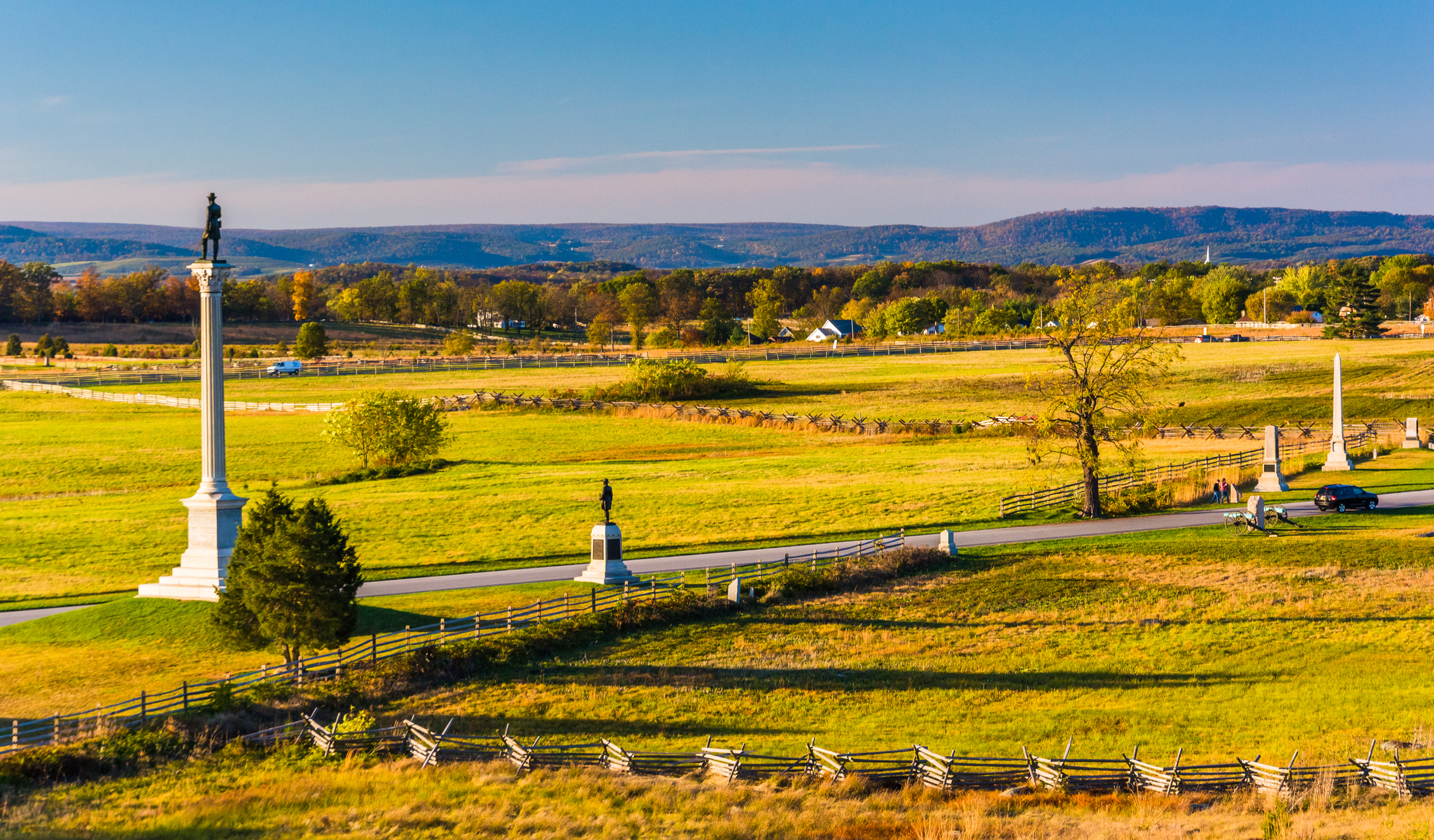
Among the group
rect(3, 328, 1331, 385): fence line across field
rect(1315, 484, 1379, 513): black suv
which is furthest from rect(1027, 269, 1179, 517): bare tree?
rect(3, 328, 1331, 385): fence line across field

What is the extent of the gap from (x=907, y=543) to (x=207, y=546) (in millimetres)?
20159

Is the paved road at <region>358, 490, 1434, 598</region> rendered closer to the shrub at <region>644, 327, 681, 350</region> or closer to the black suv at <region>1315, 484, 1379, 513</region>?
the black suv at <region>1315, 484, 1379, 513</region>

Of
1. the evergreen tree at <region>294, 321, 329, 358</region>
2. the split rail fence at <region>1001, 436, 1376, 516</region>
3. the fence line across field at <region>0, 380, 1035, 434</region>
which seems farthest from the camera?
the evergreen tree at <region>294, 321, 329, 358</region>

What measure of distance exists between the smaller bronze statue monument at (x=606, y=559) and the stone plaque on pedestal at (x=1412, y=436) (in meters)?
45.2

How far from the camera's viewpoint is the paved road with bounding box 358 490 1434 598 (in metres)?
34.0

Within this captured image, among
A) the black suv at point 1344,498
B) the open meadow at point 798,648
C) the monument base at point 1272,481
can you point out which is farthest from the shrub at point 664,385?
the black suv at point 1344,498

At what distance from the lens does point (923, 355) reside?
137500 mm

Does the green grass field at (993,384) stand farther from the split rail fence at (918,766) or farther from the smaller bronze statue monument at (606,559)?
the split rail fence at (918,766)

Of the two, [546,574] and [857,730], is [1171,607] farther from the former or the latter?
[546,574]

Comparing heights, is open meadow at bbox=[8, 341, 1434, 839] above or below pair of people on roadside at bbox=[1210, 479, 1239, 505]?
below

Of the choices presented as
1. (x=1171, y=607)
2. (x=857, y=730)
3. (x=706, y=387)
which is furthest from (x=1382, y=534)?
(x=706, y=387)

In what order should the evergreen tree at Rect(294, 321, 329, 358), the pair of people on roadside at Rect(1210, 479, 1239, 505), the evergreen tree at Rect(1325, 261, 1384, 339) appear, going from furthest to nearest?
the evergreen tree at Rect(1325, 261, 1384, 339)
the evergreen tree at Rect(294, 321, 329, 358)
the pair of people on roadside at Rect(1210, 479, 1239, 505)

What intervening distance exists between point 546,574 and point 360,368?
9847cm

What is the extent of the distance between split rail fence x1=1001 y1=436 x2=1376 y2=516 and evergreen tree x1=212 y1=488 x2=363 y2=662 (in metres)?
26.5
